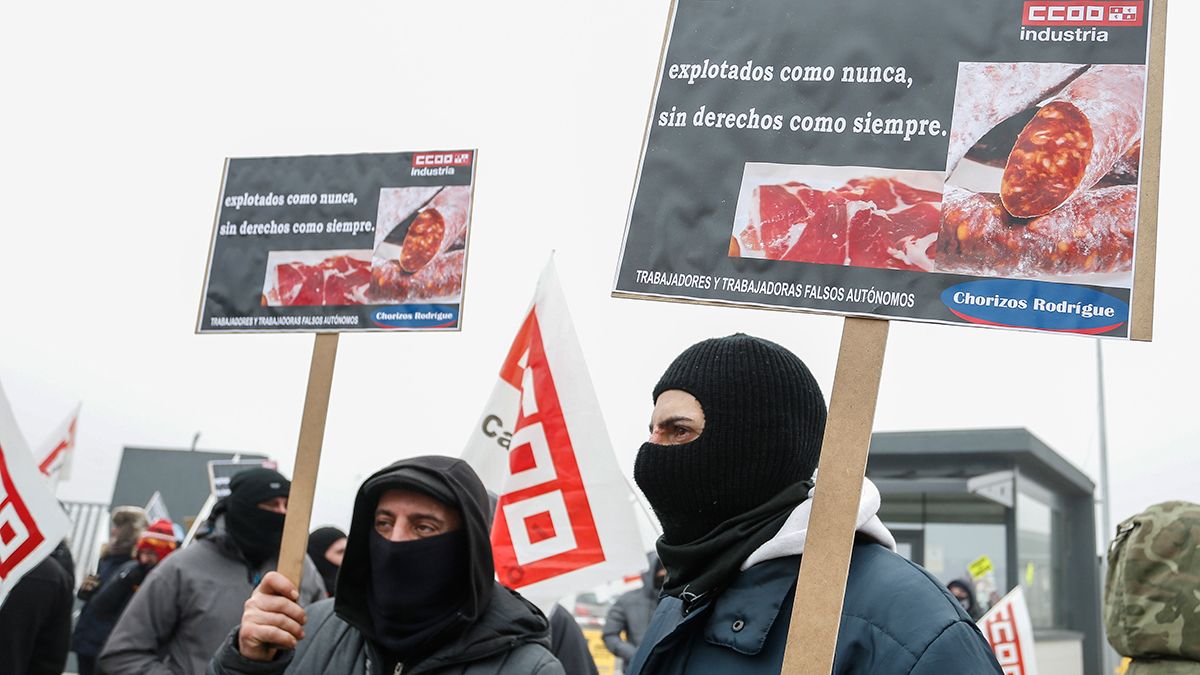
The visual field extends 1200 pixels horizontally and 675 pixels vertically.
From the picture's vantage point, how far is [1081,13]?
2057mm

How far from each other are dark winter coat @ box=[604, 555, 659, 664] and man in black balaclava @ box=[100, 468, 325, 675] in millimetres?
4636

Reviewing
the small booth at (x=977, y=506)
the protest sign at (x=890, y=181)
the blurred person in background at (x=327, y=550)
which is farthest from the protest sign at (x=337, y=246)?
the small booth at (x=977, y=506)

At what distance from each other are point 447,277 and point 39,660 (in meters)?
3.11

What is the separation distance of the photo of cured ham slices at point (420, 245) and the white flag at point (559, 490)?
160 centimetres

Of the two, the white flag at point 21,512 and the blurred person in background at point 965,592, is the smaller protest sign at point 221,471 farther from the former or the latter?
the blurred person in background at point 965,592

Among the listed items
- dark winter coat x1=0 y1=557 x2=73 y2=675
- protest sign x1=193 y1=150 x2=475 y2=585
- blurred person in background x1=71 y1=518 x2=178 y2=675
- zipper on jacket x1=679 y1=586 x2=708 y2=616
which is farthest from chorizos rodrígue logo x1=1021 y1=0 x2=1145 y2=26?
blurred person in background x1=71 y1=518 x2=178 y2=675

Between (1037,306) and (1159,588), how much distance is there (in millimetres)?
1407

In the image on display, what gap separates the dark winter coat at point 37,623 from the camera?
182 inches

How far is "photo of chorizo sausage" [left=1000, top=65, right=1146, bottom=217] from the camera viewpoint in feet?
6.45

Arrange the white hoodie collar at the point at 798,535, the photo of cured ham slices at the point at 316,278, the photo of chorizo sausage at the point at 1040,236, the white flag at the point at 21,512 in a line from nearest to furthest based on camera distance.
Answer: the photo of chorizo sausage at the point at 1040,236
the white hoodie collar at the point at 798,535
the photo of cured ham slices at the point at 316,278
the white flag at the point at 21,512

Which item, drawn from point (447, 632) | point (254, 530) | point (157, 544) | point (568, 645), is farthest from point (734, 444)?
point (157, 544)

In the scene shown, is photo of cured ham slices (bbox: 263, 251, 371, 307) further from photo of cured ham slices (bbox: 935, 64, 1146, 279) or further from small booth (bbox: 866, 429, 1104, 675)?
small booth (bbox: 866, 429, 1104, 675)

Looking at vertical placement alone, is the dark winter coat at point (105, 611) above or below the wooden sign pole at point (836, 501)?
below

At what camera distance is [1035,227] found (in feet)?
6.48
